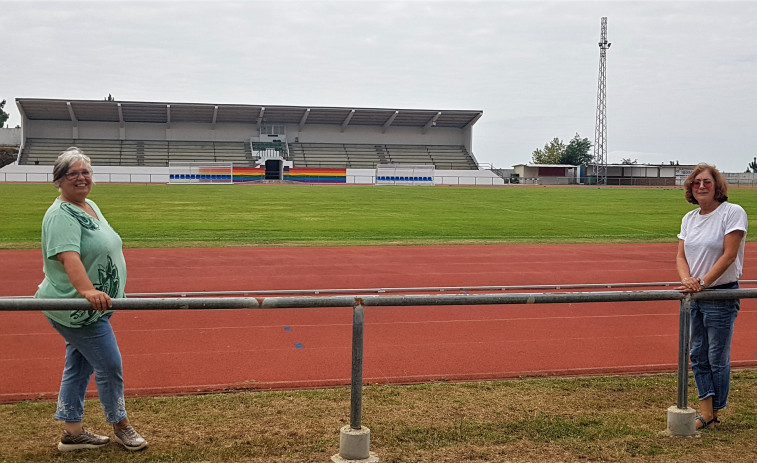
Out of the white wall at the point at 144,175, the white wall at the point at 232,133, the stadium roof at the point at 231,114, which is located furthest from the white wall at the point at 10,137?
the white wall at the point at 144,175

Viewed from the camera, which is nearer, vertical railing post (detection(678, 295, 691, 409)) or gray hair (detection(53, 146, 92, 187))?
gray hair (detection(53, 146, 92, 187))

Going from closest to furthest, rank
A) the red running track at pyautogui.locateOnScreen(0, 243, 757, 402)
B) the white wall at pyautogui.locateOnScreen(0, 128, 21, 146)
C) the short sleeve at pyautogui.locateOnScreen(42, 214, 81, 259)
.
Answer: the short sleeve at pyautogui.locateOnScreen(42, 214, 81, 259)
the red running track at pyautogui.locateOnScreen(0, 243, 757, 402)
the white wall at pyautogui.locateOnScreen(0, 128, 21, 146)

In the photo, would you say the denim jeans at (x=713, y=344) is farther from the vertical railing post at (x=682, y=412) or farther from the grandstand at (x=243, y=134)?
the grandstand at (x=243, y=134)

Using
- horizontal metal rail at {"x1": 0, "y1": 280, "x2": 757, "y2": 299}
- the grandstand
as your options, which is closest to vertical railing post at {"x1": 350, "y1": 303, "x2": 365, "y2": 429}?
horizontal metal rail at {"x1": 0, "y1": 280, "x2": 757, "y2": 299}

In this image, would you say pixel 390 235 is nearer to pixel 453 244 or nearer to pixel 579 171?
pixel 453 244

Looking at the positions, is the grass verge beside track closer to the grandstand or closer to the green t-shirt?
the green t-shirt

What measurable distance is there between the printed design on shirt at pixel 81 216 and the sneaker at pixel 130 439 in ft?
4.36

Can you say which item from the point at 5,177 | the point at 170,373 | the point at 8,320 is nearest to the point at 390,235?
the point at 8,320

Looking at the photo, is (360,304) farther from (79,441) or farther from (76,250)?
(79,441)

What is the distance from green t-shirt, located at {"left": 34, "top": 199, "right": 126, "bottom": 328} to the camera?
4379 millimetres

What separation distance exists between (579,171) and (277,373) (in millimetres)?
75349

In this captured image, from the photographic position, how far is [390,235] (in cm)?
2130

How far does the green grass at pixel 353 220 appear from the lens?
20.2m

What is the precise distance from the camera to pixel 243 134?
3196 inches
